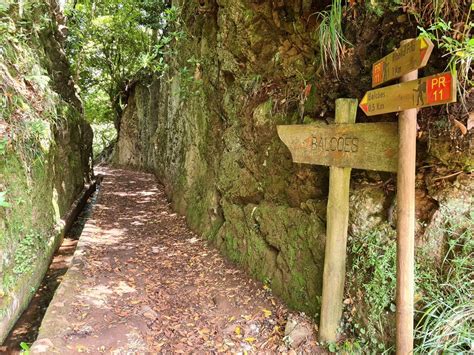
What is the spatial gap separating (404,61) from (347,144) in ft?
2.58

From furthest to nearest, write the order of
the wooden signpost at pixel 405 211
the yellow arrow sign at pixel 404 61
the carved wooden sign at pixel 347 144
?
the carved wooden sign at pixel 347 144
the wooden signpost at pixel 405 211
the yellow arrow sign at pixel 404 61

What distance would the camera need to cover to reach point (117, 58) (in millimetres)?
17656

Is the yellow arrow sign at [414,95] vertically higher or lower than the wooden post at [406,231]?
higher

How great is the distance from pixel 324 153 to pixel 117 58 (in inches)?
Answer: 706

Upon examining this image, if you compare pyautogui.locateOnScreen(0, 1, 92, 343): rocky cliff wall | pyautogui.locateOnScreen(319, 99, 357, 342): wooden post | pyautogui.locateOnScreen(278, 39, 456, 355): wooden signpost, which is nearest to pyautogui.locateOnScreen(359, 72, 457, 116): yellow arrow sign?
pyautogui.locateOnScreen(278, 39, 456, 355): wooden signpost

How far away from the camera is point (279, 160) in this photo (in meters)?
4.01

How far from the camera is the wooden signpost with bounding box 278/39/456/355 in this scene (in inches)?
81.5

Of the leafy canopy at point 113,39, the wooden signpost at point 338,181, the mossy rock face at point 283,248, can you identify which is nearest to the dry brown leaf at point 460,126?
the wooden signpost at point 338,181

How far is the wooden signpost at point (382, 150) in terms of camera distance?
207 cm

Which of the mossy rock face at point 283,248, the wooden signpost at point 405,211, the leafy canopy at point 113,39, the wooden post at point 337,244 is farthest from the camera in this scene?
the leafy canopy at point 113,39

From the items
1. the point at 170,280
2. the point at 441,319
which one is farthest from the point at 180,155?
the point at 441,319

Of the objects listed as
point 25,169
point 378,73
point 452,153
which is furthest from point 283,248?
point 25,169

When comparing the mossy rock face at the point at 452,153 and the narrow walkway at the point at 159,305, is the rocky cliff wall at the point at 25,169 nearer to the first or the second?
the narrow walkway at the point at 159,305

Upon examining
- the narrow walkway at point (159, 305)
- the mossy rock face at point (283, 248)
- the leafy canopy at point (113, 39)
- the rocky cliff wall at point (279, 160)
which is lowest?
the narrow walkway at point (159, 305)
